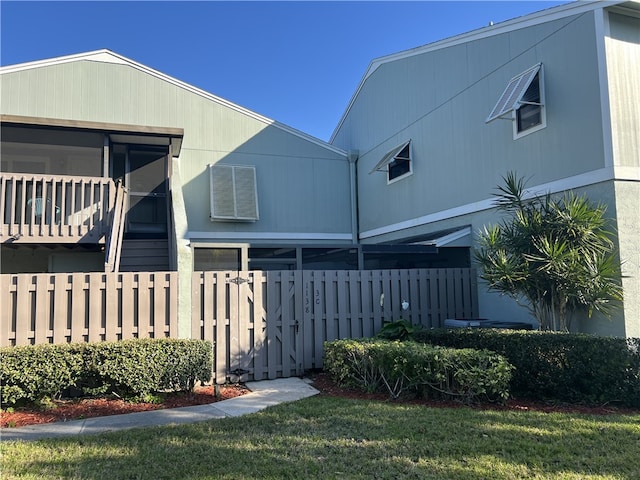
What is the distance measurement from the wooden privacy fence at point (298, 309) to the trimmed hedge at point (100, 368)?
90cm

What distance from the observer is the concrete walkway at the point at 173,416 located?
4730 mm

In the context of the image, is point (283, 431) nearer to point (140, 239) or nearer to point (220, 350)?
point (220, 350)

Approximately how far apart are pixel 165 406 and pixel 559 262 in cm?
592

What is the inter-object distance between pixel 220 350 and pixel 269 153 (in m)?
8.73

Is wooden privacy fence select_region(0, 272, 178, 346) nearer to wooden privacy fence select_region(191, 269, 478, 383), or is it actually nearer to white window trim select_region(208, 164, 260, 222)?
wooden privacy fence select_region(191, 269, 478, 383)

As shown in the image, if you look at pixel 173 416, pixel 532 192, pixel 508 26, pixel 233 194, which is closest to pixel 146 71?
pixel 233 194

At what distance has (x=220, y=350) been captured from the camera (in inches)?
283

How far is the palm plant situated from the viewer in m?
6.70

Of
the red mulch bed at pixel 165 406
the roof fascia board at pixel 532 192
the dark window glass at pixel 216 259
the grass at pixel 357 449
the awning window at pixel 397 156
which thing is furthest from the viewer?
the awning window at pixel 397 156

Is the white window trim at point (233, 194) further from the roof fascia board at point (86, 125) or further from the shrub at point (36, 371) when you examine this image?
the shrub at point (36, 371)

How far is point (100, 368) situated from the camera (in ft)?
18.8

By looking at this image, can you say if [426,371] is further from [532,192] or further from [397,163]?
[397,163]

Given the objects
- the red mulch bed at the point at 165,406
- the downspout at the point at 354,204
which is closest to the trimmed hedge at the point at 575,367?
the red mulch bed at the point at 165,406

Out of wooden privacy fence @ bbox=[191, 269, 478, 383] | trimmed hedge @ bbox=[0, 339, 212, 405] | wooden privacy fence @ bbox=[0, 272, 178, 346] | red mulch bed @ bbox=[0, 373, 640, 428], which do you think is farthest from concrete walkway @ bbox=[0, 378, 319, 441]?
wooden privacy fence @ bbox=[0, 272, 178, 346]
